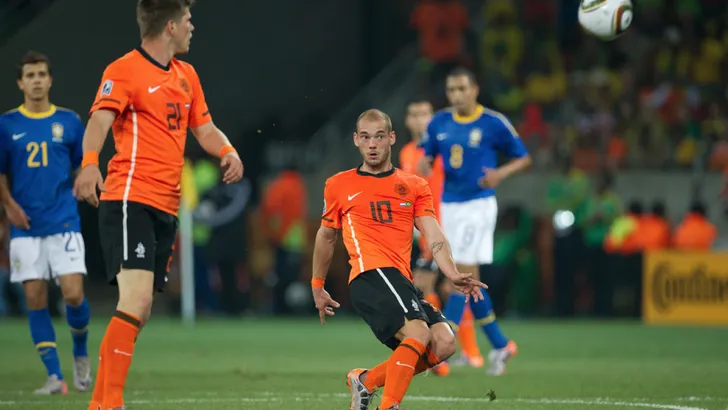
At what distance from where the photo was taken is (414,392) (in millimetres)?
8086

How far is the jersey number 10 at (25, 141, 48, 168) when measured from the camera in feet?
27.0

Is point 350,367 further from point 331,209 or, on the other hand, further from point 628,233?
point 628,233

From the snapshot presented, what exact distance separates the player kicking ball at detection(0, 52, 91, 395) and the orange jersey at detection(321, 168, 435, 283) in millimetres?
2605

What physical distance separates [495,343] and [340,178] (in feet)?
11.9

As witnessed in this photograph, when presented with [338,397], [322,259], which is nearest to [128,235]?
[322,259]

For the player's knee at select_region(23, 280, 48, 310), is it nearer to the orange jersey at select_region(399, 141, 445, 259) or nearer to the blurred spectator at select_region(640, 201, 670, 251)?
the orange jersey at select_region(399, 141, 445, 259)

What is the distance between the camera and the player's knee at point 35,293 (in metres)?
8.30

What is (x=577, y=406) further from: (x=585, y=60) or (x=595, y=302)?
(x=585, y=60)

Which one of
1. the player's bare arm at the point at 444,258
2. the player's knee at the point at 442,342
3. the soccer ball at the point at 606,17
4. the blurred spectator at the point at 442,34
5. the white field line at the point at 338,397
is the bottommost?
the white field line at the point at 338,397

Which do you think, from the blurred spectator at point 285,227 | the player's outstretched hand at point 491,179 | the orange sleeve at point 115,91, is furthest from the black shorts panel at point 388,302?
the blurred spectator at point 285,227

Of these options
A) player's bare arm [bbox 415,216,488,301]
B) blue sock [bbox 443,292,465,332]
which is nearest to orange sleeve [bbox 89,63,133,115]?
player's bare arm [bbox 415,216,488,301]

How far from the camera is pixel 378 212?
6.38 metres

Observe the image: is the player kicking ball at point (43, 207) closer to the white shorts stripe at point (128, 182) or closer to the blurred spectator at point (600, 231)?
the white shorts stripe at point (128, 182)

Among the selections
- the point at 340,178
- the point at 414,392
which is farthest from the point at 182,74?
the point at 414,392
